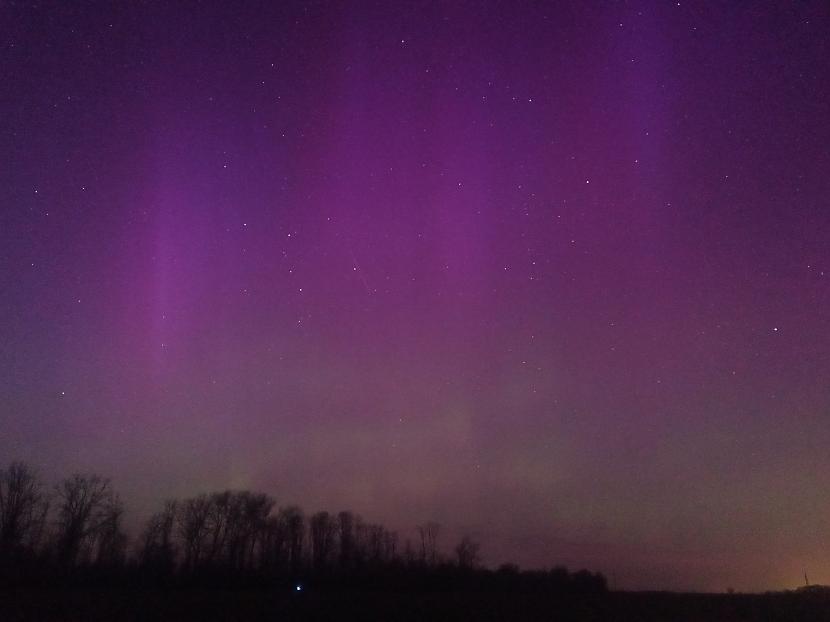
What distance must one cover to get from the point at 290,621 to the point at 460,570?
67935 mm

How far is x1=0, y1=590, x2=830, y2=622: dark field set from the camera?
43562 millimetres

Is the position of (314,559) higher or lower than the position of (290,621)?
higher

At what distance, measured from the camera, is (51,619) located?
38188 mm

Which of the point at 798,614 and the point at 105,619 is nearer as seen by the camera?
Result: the point at 105,619

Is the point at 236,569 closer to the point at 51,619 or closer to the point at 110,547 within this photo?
the point at 110,547

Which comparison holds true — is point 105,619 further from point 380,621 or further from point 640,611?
point 640,611

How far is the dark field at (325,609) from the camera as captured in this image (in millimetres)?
43562

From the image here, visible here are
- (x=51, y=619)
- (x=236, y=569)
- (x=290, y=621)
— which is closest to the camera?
(x=51, y=619)

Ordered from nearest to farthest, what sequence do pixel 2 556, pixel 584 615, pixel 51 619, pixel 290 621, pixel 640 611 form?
pixel 51 619
pixel 290 621
pixel 584 615
pixel 640 611
pixel 2 556

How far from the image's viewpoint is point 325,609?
5069 cm

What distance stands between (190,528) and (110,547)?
12864 mm

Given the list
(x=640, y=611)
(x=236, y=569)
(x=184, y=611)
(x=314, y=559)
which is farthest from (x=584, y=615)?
(x=314, y=559)

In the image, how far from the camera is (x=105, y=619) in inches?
1594

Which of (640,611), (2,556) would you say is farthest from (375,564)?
(640,611)
